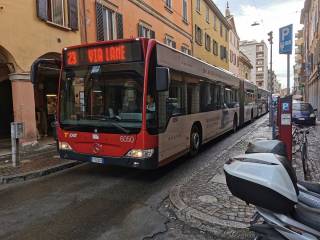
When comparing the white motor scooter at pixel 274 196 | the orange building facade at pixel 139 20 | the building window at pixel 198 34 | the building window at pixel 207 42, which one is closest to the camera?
the white motor scooter at pixel 274 196

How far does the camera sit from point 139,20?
1838 centimetres

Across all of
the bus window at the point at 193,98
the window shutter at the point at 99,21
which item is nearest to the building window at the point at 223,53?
the window shutter at the point at 99,21

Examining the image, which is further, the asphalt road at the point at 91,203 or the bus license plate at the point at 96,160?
the bus license plate at the point at 96,160

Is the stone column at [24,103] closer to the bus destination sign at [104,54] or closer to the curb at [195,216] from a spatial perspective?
the bus destination sign at [104,54]

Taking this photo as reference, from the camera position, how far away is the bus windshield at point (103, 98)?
21.9 feet

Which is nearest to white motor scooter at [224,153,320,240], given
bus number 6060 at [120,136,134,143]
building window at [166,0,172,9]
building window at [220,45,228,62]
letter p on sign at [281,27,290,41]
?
bus number 6060 at [120,136,134,143]

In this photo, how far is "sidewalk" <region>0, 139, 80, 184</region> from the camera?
754 centimetres

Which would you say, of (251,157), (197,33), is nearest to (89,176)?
(251,157)

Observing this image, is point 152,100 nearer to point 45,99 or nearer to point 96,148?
point 96,148

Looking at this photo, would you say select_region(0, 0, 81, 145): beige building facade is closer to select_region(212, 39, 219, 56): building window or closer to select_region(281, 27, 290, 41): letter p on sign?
select_region(281, 27, 290, 41): letter p on sign

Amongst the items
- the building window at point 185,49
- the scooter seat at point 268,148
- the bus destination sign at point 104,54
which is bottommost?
the scooter seat at point 268,148

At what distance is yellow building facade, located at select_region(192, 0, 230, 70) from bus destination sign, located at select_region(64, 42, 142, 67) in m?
21.3

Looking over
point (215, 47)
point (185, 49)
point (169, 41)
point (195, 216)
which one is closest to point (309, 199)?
point (195, 216)

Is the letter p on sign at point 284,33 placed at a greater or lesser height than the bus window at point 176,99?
greater
